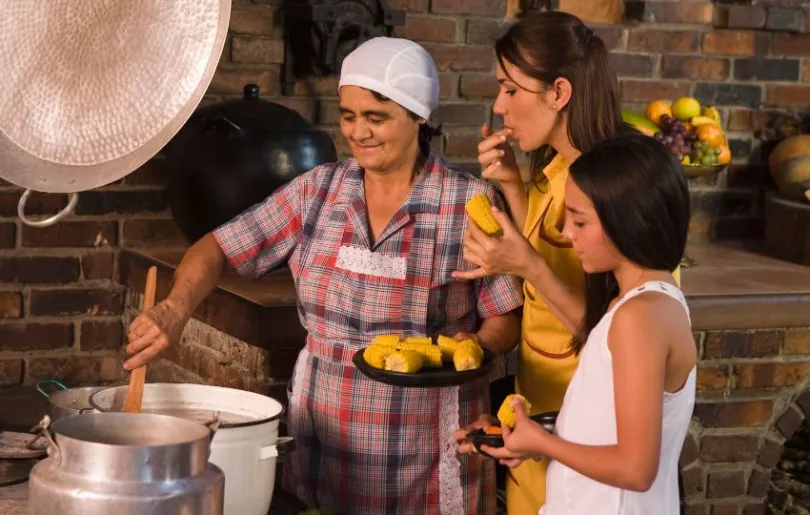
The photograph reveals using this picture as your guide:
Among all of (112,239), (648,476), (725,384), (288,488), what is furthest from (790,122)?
(648,476)

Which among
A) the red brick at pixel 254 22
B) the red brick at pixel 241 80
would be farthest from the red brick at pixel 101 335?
the red brick at pixel 254 22

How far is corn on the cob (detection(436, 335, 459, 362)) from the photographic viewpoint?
2.00 metres

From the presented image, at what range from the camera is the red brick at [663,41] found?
3867mm

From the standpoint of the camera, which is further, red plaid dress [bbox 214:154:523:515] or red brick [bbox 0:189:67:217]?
red brick [bbox 0:189:67:217]

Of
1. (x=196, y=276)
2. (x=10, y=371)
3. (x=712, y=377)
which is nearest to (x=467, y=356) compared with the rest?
(x=196, y=276)

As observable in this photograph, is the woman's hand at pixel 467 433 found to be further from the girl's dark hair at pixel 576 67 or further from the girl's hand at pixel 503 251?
the girl's dark hair at pixel 576 67

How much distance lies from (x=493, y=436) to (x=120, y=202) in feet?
5.85

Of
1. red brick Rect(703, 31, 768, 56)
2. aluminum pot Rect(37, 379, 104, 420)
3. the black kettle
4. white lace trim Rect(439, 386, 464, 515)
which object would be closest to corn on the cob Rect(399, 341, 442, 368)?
white lace trim Rect(439, 386, 464, 515)

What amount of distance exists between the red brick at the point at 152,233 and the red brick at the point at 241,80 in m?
0.37

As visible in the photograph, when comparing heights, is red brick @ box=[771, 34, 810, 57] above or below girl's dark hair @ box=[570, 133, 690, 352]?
above

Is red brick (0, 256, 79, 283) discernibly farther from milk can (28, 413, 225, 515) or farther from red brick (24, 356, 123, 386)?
milk can (28, 413, 225, 515)

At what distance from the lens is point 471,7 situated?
3.62 m

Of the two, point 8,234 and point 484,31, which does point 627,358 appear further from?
point 484,31

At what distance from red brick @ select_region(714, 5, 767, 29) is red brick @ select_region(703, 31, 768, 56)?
3 centimetres
